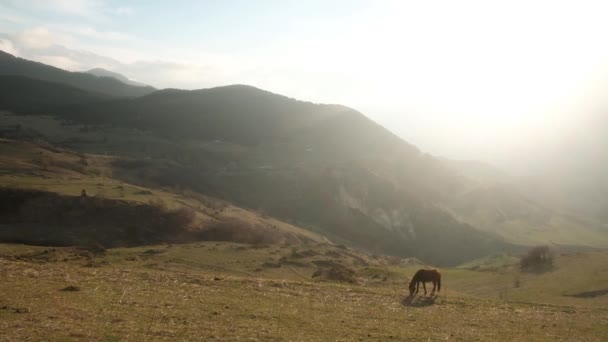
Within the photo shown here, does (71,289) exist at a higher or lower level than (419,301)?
lower

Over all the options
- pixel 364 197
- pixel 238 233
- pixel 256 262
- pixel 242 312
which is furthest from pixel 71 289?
pixel 364 197

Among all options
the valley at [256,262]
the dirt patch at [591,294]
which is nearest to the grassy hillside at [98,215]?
the valley at [256,262]

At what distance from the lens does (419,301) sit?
28.6 metres

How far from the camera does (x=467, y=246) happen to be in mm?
133750

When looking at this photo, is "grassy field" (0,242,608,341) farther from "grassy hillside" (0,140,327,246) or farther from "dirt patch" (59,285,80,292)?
"grassy hillside" (0,140,327,246)

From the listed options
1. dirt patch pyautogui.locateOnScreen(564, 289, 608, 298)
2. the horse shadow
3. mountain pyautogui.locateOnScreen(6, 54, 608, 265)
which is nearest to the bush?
dirt patch pyautogui.locateOnScreen(564, 289, 608, 298)

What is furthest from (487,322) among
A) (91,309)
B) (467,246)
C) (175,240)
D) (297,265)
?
(467,246)

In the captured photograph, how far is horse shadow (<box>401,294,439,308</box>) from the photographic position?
89.8 feet

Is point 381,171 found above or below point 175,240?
above

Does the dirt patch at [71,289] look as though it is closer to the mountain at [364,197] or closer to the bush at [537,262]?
the bush at [537,262]

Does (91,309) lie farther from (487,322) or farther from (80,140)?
(80,140)

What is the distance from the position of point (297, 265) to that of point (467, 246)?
96517 mm

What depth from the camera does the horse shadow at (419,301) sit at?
27375 millimetres

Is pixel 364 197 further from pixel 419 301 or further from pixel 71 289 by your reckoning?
pixel 71 289
